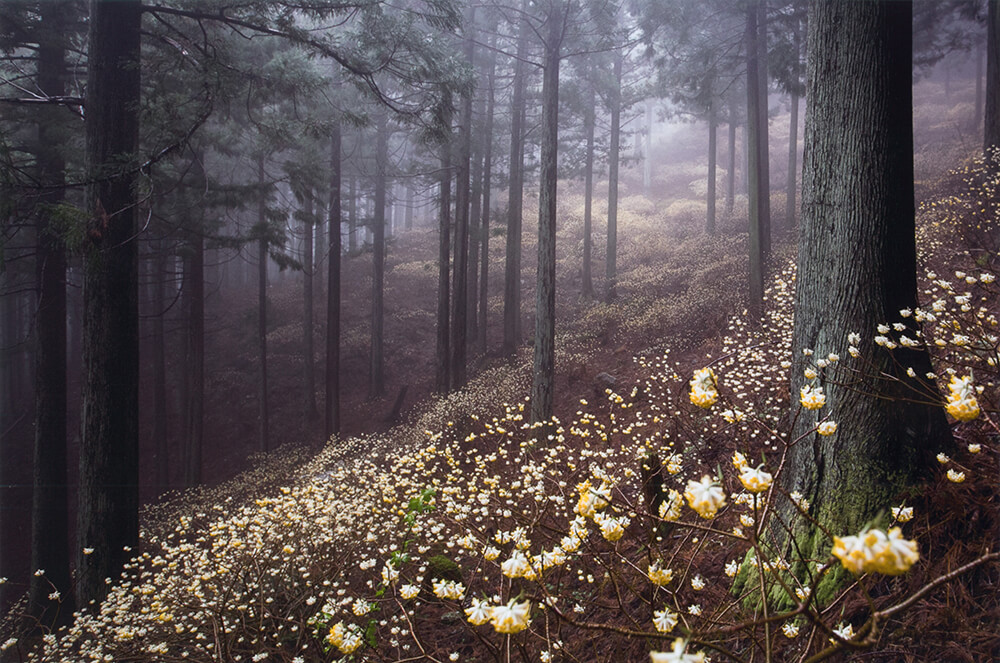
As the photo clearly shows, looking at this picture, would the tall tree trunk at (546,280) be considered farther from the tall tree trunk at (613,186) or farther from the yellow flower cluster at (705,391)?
the tall tree trunk at (613,186)

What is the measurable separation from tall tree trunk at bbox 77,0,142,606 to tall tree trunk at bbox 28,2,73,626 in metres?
2.61

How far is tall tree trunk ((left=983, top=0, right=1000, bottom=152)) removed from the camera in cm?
777

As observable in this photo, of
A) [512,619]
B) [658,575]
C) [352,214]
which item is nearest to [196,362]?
[658,575]

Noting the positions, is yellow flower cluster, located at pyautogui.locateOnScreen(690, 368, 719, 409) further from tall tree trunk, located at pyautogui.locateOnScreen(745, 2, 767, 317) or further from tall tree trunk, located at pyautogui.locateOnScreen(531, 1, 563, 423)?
tall tree trunk, located at pyautogui.locateOnScreen(745, 2, 767, 317)

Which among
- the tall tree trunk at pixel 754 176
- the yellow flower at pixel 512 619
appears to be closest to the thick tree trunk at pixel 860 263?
the yellow flower at pixel 512 619

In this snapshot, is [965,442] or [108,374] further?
[108,374]

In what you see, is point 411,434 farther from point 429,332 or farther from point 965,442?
point 429,332

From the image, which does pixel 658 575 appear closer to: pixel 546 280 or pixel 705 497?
pixel 705 497

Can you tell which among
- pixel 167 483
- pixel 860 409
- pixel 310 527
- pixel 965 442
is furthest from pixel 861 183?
pixel 167 483

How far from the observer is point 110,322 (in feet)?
16.3

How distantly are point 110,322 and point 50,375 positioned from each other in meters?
3.41

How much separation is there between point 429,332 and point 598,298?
6.42m

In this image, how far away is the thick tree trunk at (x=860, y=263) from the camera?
103 inches

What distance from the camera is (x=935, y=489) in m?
2.51
